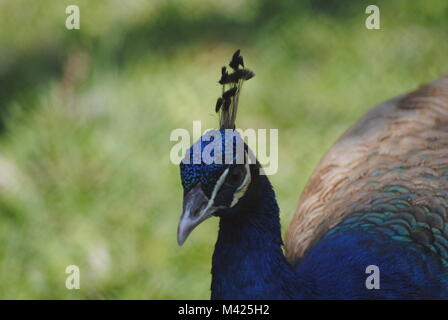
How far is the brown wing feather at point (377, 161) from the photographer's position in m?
1.93

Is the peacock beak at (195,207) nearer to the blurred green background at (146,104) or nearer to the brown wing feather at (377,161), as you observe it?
the brown wing feather at (377,161)

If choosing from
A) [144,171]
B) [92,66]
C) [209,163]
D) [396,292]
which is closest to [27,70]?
[92,66]

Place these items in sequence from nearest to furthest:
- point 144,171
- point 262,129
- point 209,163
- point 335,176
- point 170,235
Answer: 1. point 209,163
2. point 335,176
3. point 170,235
4. point 144,171
5. point 262,129

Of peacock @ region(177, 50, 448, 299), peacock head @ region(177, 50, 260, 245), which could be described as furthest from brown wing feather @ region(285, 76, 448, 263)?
peacock head @ region(177, 50, 260, 245)

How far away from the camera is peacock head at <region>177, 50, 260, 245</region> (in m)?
1.53

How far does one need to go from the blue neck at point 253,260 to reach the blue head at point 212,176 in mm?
65

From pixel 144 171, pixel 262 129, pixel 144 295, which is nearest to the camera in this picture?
pixel 144 295

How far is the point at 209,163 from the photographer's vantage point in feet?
5.00

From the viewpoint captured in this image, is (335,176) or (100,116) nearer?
(335,176)

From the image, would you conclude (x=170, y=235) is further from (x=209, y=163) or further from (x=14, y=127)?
(x=209, y=163)

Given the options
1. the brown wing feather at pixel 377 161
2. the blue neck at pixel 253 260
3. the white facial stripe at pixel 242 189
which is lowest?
the blue neck at pixel 253 260

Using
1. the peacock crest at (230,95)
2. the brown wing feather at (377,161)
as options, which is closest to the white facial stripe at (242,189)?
the peacock crest at (230,95)

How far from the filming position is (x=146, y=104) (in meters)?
2.88

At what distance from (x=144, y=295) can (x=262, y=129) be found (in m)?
0.91
